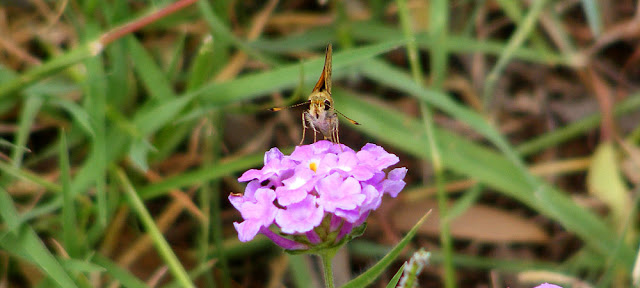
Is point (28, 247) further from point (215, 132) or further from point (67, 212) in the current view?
point (215, 132)

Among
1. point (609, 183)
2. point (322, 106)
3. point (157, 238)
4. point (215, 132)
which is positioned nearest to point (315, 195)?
point (322, 106)

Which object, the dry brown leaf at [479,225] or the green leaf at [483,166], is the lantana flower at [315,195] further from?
the dry brown leaf at [479,225]

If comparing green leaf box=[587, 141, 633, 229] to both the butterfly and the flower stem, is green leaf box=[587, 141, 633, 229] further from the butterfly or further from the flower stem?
the flower stem

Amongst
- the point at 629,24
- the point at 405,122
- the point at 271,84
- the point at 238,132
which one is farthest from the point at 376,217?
the point at 629,24

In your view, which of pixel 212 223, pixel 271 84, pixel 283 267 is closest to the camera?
pixel 271 84

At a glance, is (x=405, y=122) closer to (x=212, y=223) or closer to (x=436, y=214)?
(x=436, y=214)

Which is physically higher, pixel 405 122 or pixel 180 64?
pixel 180 64
